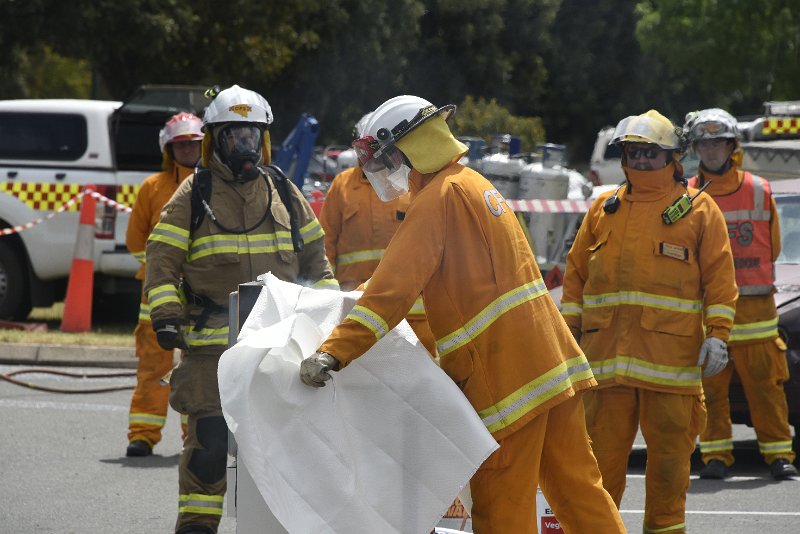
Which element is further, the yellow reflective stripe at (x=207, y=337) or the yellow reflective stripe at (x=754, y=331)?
the yellow reflective stripe at (x=754, y=331)

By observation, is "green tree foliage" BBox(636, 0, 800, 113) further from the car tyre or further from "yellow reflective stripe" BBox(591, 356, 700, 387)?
"yellow reflective stripe" BBox(591, 356, 700, 387)

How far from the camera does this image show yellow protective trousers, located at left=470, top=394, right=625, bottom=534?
16.5 feet

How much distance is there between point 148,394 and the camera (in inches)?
360

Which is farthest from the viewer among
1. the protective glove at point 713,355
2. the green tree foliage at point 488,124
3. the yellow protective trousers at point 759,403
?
the green tree foliage at point 488,124

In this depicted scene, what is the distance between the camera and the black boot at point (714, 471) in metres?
8.77

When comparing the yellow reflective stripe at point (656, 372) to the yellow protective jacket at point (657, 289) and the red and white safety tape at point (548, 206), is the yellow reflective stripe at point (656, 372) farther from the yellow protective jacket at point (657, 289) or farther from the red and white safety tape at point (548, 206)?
the red and white safety tape at point (548, 206)

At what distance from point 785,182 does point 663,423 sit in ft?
15.9

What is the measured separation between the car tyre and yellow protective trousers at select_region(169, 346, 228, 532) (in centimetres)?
789

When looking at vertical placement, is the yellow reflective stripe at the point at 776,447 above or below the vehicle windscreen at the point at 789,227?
below

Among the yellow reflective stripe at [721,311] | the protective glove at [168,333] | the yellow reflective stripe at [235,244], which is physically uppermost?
the yellow reflective stripe at [235,244]

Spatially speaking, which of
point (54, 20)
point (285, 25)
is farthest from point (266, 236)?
point (285, 25)

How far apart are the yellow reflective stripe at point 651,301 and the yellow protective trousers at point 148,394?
10.8 ft

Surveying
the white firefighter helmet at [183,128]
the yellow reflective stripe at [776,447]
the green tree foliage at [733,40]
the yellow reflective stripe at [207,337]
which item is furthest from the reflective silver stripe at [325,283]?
the green tree foliage at [733,40]

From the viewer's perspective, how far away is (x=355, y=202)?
29.3 feet
